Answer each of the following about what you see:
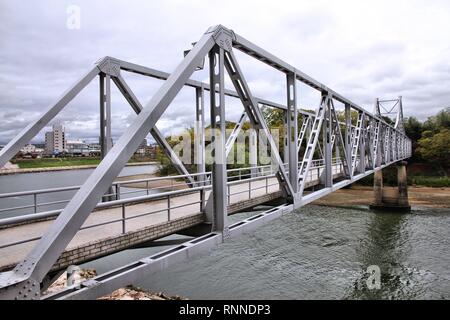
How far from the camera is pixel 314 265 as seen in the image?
20.1m

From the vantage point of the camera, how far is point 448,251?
22.7 m

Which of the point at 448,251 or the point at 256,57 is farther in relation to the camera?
the point at 448,251

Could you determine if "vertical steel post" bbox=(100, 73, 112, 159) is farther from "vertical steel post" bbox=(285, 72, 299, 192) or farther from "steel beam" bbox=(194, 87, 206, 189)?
"vertical steel post" bbox=(285, 72, 299, 192)

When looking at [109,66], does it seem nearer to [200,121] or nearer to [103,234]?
[200,121]

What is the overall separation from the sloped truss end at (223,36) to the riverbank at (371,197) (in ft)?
124

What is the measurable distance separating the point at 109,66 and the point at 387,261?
19.9m

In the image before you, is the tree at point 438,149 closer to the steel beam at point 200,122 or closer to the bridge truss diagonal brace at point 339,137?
the bridge truss diagonal brace at point 339,137

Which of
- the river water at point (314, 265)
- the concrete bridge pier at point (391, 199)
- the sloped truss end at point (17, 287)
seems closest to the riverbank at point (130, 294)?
the river water at point (314, 265)

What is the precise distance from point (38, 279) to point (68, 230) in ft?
1.89

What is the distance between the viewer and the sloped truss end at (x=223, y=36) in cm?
661

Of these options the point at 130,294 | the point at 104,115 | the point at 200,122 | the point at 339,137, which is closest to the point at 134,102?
the point at 104,115
